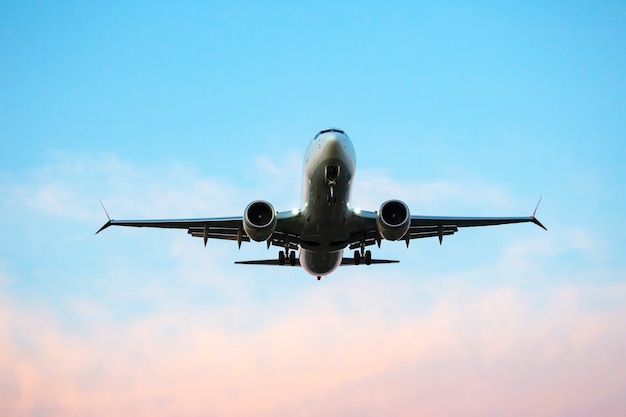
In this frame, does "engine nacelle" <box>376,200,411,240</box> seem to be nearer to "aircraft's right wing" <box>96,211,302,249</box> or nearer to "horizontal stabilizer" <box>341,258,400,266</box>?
"aircraft's right wing" <box>96,211,302,249</box>

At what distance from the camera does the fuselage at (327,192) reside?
27562 mm

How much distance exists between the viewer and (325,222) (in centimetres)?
2967

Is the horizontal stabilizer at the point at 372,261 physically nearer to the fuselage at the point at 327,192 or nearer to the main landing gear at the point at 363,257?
the main landing gear at the point at 363,257

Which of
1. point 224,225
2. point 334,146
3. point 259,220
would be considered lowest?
point 259,220

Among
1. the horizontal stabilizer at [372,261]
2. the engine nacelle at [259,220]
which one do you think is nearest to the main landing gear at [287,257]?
the horizontal stabilizer at [372,261]

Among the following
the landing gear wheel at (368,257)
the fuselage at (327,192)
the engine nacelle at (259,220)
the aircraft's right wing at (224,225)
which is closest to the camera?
the fuselage at (327,192)

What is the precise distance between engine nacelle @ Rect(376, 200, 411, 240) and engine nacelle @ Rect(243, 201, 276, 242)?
4392 millimetres

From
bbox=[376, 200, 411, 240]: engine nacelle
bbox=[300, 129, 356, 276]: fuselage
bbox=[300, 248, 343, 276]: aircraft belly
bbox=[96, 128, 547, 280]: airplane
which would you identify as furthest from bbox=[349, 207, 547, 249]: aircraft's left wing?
bbox=[376, 200, 411, 240]: engine nacelle

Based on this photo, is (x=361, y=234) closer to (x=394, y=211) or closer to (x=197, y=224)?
(x=394, y=211)

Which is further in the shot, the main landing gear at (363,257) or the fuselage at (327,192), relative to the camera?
the main landing gear at (363,257)

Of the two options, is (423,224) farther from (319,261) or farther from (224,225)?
(224,225)

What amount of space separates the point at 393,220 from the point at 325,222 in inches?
111

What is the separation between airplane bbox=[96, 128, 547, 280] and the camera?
91.9 feet

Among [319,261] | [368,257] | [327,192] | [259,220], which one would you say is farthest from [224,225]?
[368,257]
